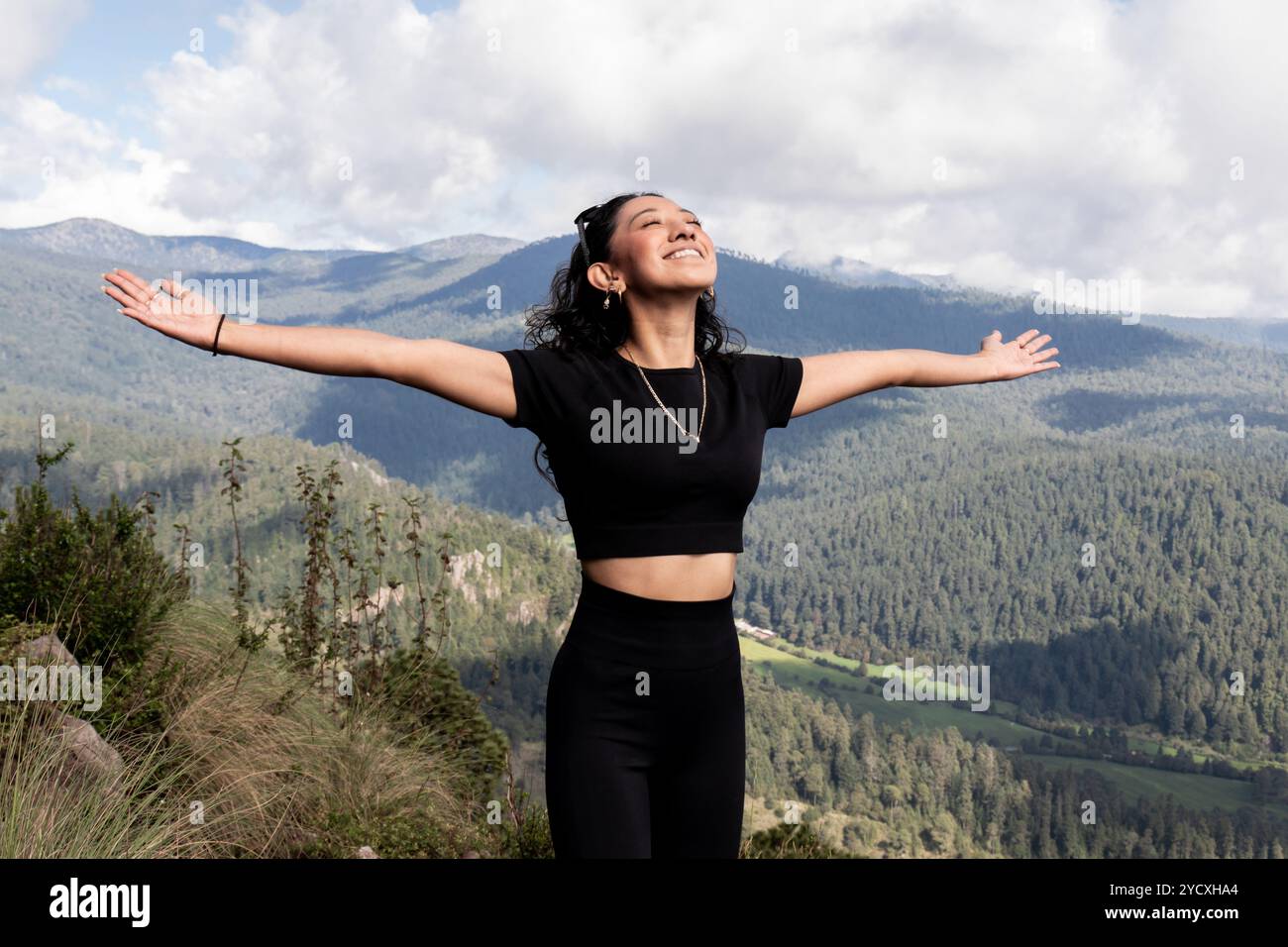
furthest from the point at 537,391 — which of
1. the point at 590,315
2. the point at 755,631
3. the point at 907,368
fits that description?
the point at 755,631

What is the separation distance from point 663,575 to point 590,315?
2.78 ft

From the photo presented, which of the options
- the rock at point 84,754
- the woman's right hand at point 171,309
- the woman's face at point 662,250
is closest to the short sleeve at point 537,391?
the woman's face at point 662,250

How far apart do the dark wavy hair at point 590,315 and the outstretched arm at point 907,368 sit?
10.7 inches

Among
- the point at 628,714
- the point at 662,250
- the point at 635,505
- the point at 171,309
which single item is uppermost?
the point at 662,250

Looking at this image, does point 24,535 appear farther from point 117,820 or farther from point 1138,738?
point 1138,738

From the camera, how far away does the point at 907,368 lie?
3.32m

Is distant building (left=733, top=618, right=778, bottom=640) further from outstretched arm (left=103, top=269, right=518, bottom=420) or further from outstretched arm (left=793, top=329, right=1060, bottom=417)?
outstretched arm (left=103, top=269, right=518, bottom=420)

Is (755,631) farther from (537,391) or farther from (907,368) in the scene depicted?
(537,391)

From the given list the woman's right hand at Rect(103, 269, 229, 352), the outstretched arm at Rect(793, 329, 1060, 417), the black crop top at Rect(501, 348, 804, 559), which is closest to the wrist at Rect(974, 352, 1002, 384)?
the outstretched arm at Rect(793, 329, 1060, 417)

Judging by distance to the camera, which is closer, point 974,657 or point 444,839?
point 444,839

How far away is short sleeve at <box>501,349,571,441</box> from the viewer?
2.58m
